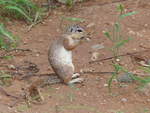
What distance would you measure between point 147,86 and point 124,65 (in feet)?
2.80

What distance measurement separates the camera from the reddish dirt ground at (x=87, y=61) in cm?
493

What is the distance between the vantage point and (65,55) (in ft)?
18.7

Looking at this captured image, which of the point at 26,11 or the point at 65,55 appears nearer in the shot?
the point at 65,55

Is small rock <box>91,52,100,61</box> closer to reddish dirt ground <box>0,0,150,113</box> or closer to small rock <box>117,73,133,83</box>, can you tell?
reddish dirt ground <box>0,0,150,113</box>

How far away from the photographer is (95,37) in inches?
277

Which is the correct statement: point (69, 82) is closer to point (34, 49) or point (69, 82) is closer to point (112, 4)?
point (34, 49)

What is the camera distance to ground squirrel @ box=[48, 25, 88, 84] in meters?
5.64

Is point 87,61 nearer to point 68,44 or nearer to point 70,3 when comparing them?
point 68,44

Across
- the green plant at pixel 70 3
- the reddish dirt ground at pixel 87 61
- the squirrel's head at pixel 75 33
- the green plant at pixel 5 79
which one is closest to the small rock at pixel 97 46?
the reddish dirt ground at pixel 87 61

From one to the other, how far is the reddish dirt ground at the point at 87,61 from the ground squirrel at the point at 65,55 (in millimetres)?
139

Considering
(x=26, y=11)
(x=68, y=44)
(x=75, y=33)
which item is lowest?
(x=68, y=44)

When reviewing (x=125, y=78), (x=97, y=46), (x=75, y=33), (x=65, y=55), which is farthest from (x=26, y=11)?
(x=125, y=78)

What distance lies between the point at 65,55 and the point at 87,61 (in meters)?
0.73

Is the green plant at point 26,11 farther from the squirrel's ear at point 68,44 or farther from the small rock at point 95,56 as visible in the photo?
the squirrel's ear at point 68,44
